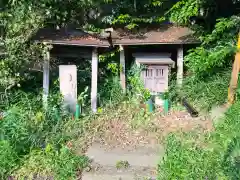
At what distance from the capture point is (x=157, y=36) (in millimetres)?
7859

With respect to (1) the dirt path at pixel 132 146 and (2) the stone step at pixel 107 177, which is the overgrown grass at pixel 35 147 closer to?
(2) the stone step at pixel 107 177

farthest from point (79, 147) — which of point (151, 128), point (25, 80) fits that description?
point (25, 80)

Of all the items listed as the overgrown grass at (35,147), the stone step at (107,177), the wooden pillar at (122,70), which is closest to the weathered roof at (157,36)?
the wooden pillar at (122,70)

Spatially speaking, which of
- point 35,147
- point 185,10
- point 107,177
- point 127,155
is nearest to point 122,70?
point 185,10

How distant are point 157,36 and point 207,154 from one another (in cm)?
343

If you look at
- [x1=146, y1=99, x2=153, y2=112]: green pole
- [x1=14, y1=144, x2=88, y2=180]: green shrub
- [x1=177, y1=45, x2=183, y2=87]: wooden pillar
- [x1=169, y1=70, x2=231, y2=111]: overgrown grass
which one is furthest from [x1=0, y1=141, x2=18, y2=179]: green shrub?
[x1=177, y1=45, x2=183, y2=87]: wooden pillar

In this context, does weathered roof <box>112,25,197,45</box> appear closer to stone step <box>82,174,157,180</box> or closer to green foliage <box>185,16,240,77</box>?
green foliage <box>185,16,240,77</box>

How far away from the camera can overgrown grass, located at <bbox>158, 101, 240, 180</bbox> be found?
4.68m

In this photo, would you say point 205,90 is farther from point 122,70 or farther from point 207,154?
point 207,154

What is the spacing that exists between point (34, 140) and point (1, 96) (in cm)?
162

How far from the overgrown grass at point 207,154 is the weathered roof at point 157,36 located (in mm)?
2099

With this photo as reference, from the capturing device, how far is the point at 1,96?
6.90 m

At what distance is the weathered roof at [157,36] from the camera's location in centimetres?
753

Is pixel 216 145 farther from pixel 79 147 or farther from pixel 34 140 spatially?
pixel 34 140
